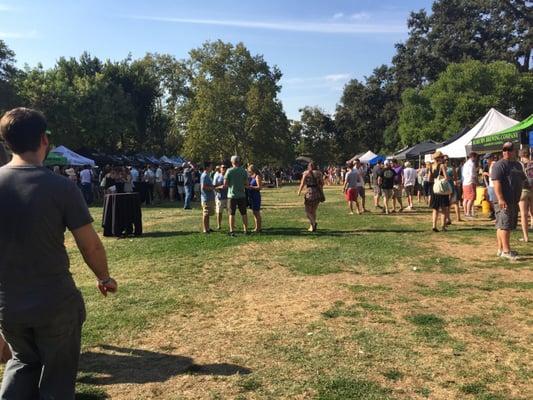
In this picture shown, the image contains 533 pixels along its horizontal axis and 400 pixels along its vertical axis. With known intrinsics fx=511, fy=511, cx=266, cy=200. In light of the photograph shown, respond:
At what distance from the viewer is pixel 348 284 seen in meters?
6.95

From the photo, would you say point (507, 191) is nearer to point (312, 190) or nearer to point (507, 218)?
point (507, 218)

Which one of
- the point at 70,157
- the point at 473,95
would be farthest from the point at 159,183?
Result: the point at 473,95

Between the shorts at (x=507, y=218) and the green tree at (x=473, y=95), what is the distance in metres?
29.5

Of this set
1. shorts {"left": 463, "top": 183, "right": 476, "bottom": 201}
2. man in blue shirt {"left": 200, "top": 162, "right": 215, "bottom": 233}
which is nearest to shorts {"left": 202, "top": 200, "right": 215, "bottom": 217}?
man in blue shirt {"left": 200, "top": 162, "right": 215, "bottom": 233}

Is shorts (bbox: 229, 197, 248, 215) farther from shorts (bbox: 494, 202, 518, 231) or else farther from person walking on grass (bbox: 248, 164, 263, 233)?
shorts (bbox: 494, 202, 518, 231)

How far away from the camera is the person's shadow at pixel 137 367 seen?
4.11 meters

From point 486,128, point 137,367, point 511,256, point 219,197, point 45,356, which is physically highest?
point 486,128

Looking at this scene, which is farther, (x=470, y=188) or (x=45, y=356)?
(x=470, y=188)

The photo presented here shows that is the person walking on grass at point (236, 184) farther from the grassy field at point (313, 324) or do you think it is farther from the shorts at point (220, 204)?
the grassy field at point (313, 324)

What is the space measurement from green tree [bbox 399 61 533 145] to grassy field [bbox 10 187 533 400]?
1115 inches

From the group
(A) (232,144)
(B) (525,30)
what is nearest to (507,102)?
(B) (525,30)

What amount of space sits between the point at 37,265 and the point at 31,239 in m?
0.13

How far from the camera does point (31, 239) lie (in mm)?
2527

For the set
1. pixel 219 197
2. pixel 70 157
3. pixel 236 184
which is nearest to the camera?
pixel 236 184
